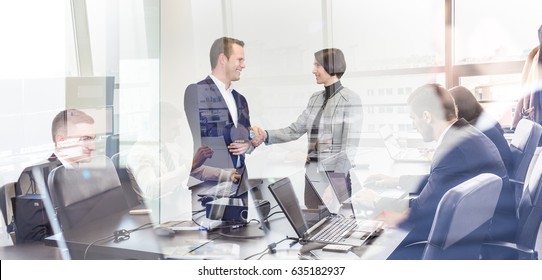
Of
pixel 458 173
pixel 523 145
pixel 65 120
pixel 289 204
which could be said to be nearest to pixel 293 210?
pixel 289 204

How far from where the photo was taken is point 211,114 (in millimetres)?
2463

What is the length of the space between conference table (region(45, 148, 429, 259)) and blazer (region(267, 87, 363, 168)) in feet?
2.16

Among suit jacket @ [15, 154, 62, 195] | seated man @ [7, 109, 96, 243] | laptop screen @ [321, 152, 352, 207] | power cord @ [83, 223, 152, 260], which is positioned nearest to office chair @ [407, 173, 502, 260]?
laptop screen @ [321, 152, 352, 207]

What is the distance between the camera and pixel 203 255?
5.03ft

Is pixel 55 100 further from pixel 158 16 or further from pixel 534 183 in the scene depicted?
pixel 534 183

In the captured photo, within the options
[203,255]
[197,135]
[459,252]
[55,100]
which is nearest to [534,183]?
[459,252]

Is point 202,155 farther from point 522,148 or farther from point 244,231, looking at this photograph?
point 522,148

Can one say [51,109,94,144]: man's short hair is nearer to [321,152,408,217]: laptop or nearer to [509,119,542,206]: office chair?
[321,152,408,217]: laptop

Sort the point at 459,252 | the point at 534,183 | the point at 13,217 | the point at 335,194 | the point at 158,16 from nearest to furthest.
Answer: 1. the point at 459,252
2. the point at 534,183
3. the point at 335,194
4. the point at 13,217
5. the point at 158,16

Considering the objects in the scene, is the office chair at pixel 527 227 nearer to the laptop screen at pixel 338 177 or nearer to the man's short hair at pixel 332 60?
the laptop screen at pixel 338 177

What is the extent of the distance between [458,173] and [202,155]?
1379mm

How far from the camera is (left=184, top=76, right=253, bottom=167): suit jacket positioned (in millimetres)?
2471

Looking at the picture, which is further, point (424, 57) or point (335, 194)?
point (424, 57)

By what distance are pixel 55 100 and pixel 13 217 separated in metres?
0.66
